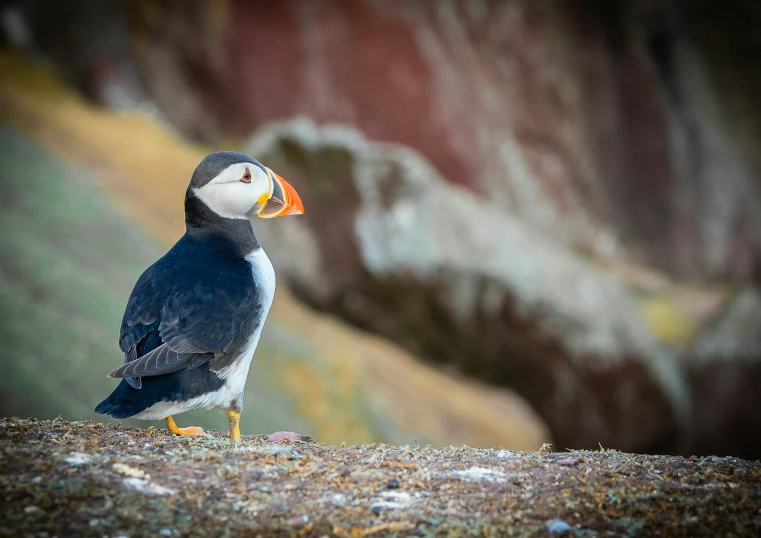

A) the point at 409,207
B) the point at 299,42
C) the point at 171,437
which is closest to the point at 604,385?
the point at 409,207

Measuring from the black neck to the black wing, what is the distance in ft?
0.87

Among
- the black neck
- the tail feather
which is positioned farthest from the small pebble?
the black neck

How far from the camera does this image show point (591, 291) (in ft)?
53.6

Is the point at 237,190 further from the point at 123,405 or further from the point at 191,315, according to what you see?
the point at 123,405

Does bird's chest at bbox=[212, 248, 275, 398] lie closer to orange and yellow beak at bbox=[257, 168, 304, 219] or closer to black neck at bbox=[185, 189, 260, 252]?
black neck at bbox=[185, 189, 260, 252]

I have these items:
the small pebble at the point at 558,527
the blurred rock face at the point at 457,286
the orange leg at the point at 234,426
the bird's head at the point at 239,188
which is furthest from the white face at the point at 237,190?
the blurred rock face at the point at 457,286

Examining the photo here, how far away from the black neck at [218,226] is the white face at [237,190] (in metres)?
0.05

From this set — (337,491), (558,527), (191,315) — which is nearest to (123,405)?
(191,315)

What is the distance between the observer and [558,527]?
403 cm

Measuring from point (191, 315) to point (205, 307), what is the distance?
0.10m

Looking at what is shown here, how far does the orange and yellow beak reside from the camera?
581cm

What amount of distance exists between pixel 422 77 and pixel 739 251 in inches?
382

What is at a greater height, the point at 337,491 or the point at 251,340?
the point at 251,340

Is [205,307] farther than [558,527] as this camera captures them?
Yes
